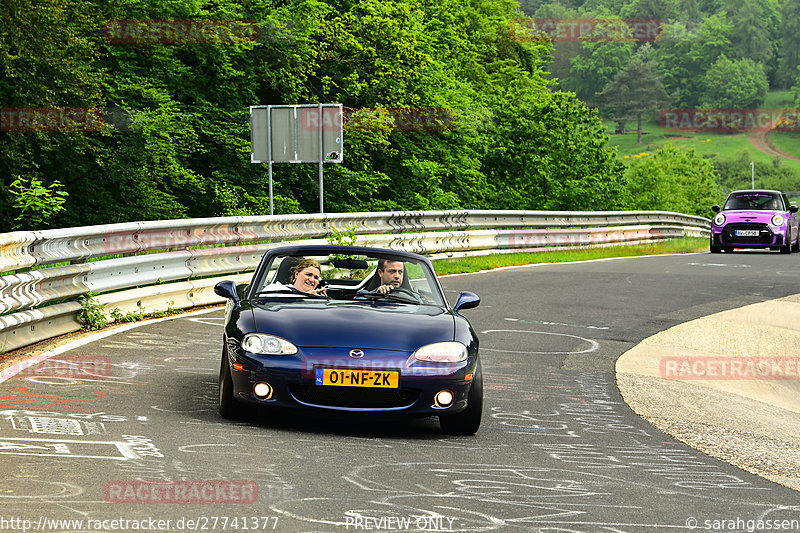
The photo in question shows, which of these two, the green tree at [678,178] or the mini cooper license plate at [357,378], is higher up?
the mini cooper license plate at [357,378]

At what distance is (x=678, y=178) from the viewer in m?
132

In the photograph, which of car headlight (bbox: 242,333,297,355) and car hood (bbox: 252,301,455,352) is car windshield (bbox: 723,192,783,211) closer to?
car hood (bbox: 252,301,455,352)

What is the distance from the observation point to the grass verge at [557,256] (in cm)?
2097

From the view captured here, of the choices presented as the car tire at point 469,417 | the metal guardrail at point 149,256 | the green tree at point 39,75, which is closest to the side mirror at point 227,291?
the car tire at point 469,417

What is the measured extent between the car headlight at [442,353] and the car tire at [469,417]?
0.59 feet

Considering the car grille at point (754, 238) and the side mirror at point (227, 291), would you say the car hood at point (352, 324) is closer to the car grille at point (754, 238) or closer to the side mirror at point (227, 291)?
the side mirror at point (227, 291)

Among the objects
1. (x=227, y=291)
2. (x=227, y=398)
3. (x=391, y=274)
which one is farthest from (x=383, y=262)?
(x=227, y=398)

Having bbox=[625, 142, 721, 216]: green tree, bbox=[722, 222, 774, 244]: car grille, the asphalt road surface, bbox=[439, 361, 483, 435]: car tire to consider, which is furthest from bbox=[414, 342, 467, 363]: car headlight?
bbox=[625, 142, 721, 216]: green tree

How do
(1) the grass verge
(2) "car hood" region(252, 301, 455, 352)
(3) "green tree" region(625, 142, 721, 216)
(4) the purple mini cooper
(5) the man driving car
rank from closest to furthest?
(2) "car hood" region(252, 301, 455, 352)
(5) the man driving car
(1) the grass verge
(4) the purple mini cooper
(3) "green tree" region(625, 142, 721, 216)

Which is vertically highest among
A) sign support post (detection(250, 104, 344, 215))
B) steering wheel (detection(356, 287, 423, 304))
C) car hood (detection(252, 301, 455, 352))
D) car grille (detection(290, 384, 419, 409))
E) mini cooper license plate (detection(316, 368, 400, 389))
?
sign support post (detection(250, 104, 344, 215))

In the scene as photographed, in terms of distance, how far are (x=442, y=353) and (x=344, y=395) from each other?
64 centimetres

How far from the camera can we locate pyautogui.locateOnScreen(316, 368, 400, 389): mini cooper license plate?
6.46 metres

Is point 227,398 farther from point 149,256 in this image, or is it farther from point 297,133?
point 297,133

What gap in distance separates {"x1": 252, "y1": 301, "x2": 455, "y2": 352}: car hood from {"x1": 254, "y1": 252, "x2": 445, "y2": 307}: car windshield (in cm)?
29
